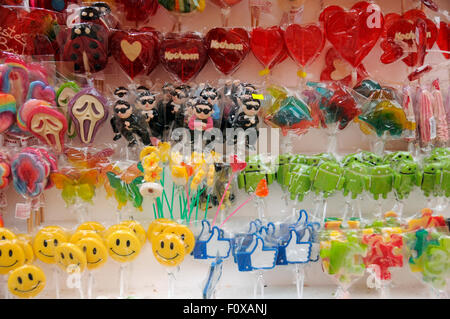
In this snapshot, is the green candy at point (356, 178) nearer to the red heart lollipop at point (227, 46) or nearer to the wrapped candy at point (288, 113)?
the wrapped candy at point (288, 113)

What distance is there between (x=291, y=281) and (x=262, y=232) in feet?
1.41

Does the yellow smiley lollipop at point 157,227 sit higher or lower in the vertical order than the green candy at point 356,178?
lower

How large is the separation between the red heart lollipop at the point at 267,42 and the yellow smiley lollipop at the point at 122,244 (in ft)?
3.82

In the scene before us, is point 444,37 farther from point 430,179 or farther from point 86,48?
point 86,48

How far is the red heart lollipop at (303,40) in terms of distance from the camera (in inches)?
84.0

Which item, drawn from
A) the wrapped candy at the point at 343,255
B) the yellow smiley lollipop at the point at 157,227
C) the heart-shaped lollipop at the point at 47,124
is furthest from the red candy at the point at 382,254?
the heart-shaped lollipop at the point at 47,124

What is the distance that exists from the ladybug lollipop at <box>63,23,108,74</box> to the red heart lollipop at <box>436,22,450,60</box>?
6.06ft

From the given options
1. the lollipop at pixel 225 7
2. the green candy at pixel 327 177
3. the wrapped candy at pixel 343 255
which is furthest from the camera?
the lollipop at pixel 225 7

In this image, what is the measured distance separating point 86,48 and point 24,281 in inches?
44.9

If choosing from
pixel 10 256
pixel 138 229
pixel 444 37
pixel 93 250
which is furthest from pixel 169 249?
pixel 444 37

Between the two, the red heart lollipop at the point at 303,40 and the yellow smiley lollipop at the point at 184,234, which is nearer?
the yellow smiley lollipop at the point at 184,234

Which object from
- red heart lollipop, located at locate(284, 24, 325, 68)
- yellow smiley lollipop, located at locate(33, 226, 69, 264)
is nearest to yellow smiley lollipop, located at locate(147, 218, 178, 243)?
yellow smiley lollipop, located at locate(33, 226, 69, 264)

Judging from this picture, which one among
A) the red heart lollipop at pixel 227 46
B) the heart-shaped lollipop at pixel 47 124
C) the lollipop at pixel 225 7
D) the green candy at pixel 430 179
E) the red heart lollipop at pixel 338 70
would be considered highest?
the lollipop at pixel 225 7

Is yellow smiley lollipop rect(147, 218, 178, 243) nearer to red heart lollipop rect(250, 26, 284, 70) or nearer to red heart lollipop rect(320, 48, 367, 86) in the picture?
red heart lollipop rect(250, 26, 284, 70)
